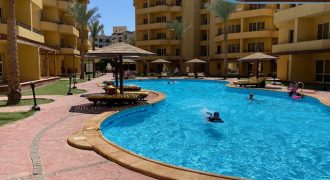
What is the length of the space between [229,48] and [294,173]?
4627 centimetres

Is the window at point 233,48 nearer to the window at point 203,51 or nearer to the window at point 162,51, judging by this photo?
the window at point 203,51

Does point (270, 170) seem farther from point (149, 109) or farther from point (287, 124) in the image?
point (149, 109)

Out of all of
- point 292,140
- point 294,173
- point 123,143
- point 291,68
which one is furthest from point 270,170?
point 291,68

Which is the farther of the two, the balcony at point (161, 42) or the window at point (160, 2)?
the window at point (160, 2)

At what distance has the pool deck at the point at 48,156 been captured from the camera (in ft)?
18.5

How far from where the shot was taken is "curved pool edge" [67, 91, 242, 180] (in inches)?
213

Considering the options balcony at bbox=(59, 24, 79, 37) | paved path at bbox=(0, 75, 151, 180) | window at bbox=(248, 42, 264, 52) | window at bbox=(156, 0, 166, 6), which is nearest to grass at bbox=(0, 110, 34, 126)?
paved path at bbox=(0, 75, 151, 180)

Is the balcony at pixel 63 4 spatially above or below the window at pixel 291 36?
above

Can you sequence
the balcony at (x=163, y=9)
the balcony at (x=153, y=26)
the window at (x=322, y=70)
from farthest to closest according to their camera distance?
the balcony at (x=153, y=26)
the balcony at (x=163, y=9)
the window at (x=322, y=70)

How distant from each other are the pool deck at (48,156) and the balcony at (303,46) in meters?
24.7

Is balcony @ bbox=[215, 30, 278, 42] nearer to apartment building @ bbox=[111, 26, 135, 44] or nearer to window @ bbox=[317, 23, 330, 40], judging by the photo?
window @ bbox=[317, 23, 330, 40]

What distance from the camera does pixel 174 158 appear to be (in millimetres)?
8367

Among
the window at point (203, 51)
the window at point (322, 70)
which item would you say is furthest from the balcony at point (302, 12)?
the window at point (203, 51)

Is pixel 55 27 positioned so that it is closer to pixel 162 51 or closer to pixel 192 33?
pixel 162 51
